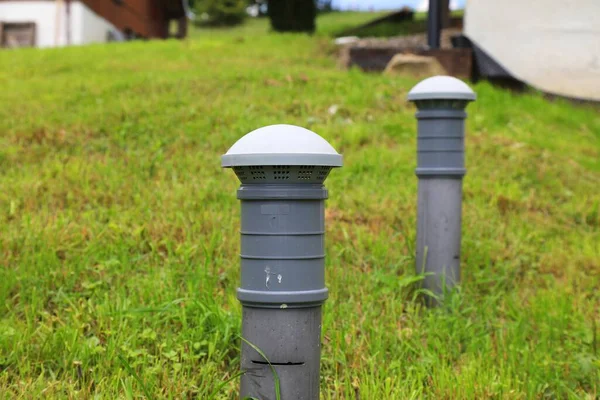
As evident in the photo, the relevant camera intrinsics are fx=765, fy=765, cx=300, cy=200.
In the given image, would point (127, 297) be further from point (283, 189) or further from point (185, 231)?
point (283, 189)

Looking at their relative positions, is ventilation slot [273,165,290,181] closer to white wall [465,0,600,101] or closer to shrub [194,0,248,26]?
white wall [465,0,600,101]

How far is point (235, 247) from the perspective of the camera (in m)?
4.72

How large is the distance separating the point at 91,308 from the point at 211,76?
257 inches

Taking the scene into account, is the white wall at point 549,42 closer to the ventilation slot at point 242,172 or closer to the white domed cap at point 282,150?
the white domed cap at point 282,150

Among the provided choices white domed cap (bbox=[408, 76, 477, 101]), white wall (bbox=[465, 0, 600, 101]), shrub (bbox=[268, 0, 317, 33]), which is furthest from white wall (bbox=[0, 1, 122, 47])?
white domed cap (bbox=[408, 76, 477, 101])

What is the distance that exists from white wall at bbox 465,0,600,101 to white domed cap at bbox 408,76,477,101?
24.8ft

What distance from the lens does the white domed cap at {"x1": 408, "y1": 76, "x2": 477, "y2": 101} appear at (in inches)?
167

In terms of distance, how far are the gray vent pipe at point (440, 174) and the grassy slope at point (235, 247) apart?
231mm

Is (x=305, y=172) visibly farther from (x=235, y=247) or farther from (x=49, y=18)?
(x=49, y=18)

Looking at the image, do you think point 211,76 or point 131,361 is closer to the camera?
point 131,361

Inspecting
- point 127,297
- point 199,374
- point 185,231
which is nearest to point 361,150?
point 185,231

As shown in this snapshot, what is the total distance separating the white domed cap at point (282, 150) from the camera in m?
2.38

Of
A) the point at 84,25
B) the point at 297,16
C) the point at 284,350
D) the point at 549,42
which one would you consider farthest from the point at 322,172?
the point at 84,25

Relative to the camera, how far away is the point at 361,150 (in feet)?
23.1
